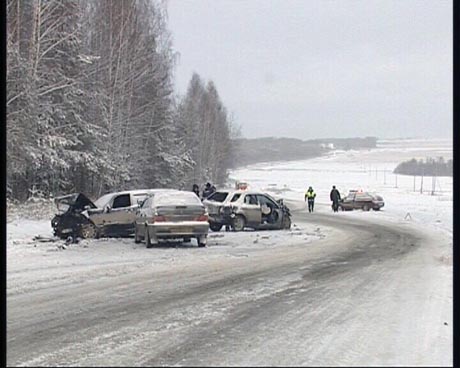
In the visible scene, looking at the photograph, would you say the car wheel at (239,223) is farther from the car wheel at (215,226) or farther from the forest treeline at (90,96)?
the forest treeline at (90,96)

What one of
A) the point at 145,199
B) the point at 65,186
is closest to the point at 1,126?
the point at 145,199

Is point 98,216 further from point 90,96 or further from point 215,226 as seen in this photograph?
point 90,96

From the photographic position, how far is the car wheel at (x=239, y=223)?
1662cm

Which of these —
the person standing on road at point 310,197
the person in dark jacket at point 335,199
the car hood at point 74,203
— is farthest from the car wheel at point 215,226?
the person in dark jacket at point 335,199

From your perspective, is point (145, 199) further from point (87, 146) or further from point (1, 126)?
point (1, 126)

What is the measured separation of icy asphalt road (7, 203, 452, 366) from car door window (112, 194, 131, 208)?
4.39 metres

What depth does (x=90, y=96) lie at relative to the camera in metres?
19.8

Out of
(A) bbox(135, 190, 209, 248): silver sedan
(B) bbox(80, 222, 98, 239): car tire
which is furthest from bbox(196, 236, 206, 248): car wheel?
(B) bbox(80, 222, 98, 239): car tire

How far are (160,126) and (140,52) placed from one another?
6449 mm

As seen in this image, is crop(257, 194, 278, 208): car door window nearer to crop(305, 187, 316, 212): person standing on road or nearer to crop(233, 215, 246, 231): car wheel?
crop(233, 215, 246, 231): car wheel

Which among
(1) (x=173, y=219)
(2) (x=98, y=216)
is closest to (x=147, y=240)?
(1) (x=173, y=219)

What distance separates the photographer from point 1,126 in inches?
75.1

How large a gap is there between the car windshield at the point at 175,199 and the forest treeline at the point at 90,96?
306 cm

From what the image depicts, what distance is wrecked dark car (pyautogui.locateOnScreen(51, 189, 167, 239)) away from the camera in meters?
13.2
